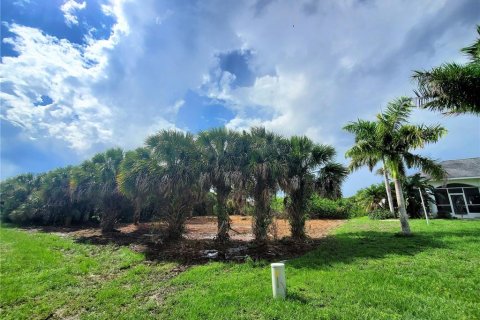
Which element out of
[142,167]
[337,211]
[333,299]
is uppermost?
[142,167]

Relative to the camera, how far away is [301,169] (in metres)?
11.7

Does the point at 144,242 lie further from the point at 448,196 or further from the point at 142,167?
the point at 448,196

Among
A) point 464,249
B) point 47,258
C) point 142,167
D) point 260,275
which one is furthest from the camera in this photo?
point 142,167

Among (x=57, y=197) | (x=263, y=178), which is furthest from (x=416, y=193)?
(x=57, y=197)

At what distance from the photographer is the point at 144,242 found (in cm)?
1261

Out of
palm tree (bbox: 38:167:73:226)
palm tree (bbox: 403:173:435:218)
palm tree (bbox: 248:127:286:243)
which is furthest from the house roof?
palm tree (bbox: 38:167:73:226)

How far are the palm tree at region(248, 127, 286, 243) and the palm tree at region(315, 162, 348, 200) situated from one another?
2.20 metres

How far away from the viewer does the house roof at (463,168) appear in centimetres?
1980

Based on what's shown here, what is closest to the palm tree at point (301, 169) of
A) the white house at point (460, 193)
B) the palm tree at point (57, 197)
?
the white house at point (460, 193)

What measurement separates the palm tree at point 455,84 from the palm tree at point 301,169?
14.1ft

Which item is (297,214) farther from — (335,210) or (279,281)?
(335,210)

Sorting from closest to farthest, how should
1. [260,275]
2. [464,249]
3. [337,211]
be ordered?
1. [260,275]
2. [464,249]
3. [337,211]

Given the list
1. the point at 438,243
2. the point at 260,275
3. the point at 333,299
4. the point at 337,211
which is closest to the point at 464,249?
the point at 438,243

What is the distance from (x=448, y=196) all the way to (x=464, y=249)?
1540 centimetres
